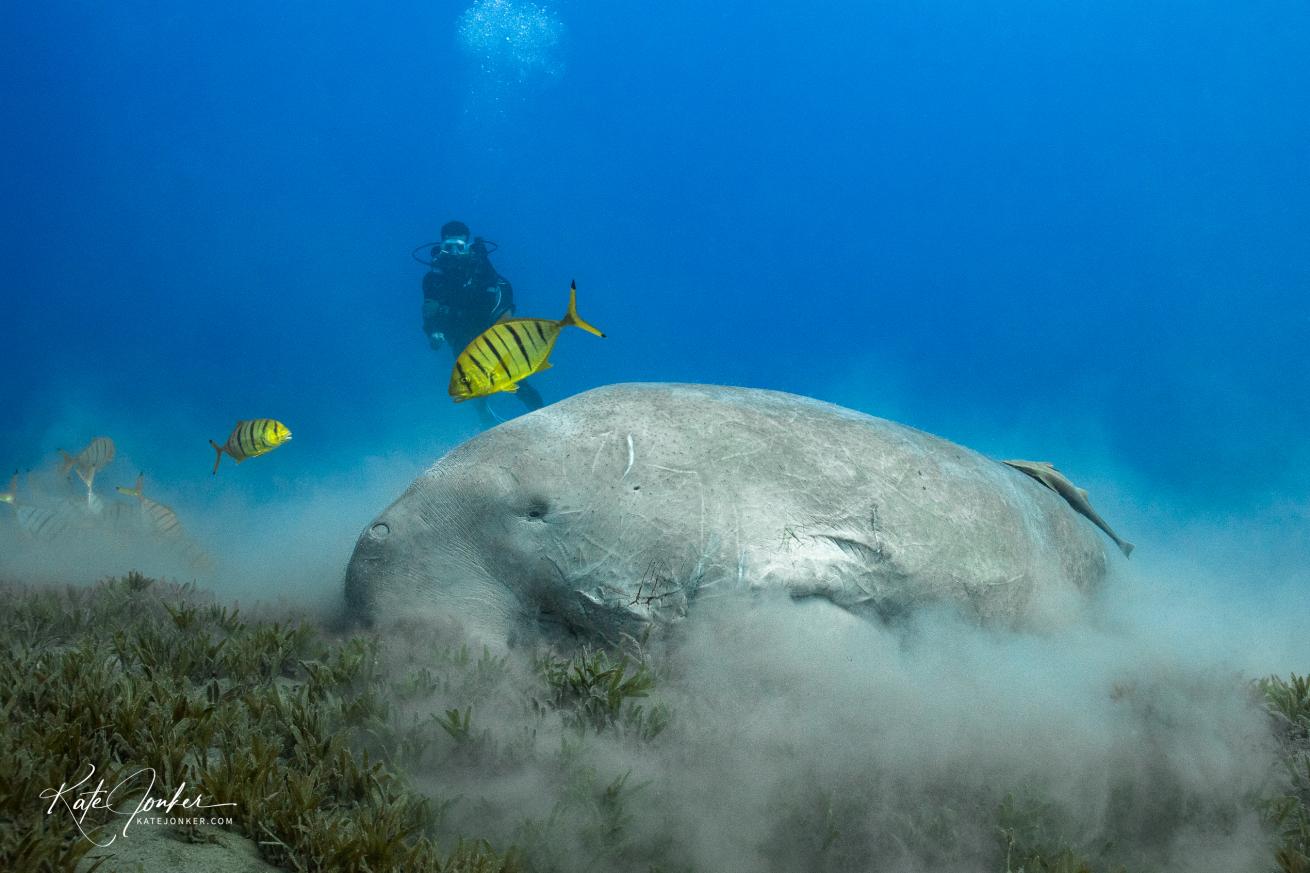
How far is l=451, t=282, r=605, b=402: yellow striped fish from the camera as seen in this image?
4.33m

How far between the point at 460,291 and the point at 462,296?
0.32 feet

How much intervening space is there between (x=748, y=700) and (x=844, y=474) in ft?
4.37

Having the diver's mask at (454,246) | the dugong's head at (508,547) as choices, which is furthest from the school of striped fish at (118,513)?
the diver's mask at (454,246)

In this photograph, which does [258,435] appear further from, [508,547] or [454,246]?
[454,246]

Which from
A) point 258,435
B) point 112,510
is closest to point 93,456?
point 112,510

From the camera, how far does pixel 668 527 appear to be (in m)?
3.28

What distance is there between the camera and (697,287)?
96125 millimetres

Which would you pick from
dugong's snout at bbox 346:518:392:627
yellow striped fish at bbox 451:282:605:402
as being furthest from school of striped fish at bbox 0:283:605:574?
dugong's snout at bbox 346:518:392:627

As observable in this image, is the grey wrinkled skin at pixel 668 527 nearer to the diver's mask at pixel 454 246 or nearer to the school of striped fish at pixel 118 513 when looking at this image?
the school of striped fish at pixel 118 513

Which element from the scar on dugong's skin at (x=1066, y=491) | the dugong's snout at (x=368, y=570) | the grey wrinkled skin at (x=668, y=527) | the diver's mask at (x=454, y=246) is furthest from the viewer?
the diver's mask at (x=454, y=246)
